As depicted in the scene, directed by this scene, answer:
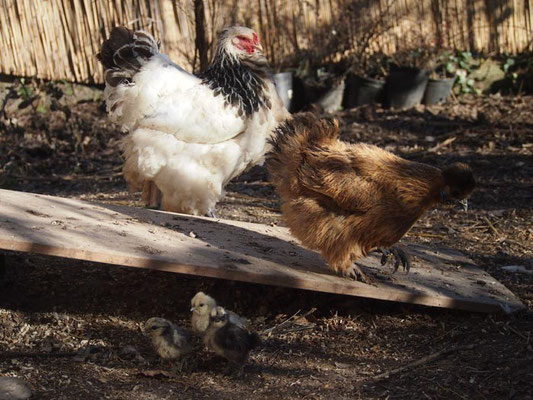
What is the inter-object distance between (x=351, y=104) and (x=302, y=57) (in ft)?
3.40

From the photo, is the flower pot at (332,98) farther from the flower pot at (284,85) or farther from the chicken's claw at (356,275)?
the chicken's claw at (356,275)

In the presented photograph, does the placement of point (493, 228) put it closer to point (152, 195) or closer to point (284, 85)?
point (152, 195)

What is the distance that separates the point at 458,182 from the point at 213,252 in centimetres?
159

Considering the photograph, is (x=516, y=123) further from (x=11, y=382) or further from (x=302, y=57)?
(x=11, y=382)

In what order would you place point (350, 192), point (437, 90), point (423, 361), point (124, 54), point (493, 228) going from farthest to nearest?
point (437, 90) < point (493, 228) < point (124, 54) < point (350, 192) < point (423, 361)

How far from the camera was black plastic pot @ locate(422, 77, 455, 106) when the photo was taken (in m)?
9.62

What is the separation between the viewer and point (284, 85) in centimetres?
961

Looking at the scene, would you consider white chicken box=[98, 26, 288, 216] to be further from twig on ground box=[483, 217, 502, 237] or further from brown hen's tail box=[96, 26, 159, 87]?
twig on ground box=[483, 217, 502, 237]

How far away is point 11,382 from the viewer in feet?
10.7

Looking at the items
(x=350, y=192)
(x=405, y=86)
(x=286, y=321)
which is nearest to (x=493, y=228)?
(x=350, y=192)

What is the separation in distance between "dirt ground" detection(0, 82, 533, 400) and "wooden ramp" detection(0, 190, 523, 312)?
228 millimetres

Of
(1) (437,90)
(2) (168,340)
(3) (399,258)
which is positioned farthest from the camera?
(1) (437,90)

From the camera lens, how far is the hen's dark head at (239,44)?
19.2ft

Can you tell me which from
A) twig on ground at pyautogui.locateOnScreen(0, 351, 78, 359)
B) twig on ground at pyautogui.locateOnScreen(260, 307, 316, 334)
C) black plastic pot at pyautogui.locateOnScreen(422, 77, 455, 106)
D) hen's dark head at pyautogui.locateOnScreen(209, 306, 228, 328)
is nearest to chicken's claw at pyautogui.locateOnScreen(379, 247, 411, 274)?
twig on ground at pyautogui.locateOnScreen(260, 307, 316, 334)
